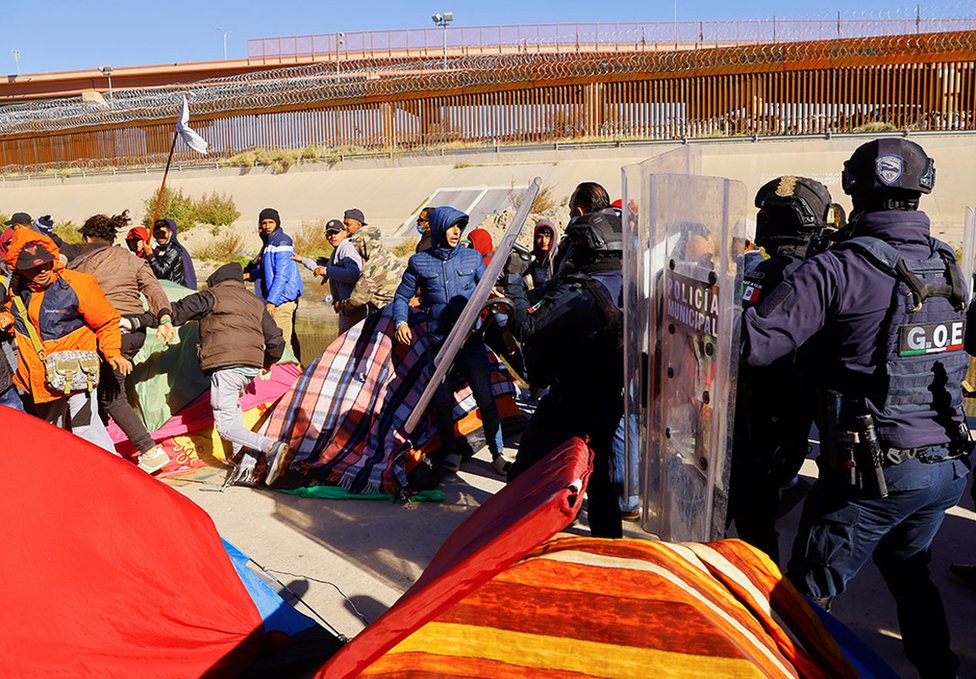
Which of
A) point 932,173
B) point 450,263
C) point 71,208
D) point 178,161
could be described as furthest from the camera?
point 178,161

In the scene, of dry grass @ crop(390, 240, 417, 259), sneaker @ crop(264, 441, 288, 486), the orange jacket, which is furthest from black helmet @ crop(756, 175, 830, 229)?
dry grass @ crop(390, 240, 417, 259)

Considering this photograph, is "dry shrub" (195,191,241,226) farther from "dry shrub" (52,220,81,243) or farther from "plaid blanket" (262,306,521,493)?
"plaid blanket" (262,306,521,493)

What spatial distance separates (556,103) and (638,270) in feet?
78.9

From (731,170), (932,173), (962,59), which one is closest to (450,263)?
(932,173)

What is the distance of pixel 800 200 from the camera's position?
3869mm

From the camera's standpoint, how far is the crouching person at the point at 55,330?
16.8ft

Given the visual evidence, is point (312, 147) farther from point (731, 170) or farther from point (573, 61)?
point (731, 170)

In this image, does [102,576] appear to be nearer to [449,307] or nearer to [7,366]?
[7,366]

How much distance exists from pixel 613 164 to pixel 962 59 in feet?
28.1

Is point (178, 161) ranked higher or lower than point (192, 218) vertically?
higher

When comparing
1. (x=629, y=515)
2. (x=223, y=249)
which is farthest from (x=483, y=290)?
(x=223, y=249)

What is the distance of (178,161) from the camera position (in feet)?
104

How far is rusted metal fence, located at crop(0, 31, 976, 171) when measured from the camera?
22625 mm

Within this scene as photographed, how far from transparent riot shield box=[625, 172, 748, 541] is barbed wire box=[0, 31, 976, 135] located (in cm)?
2260
